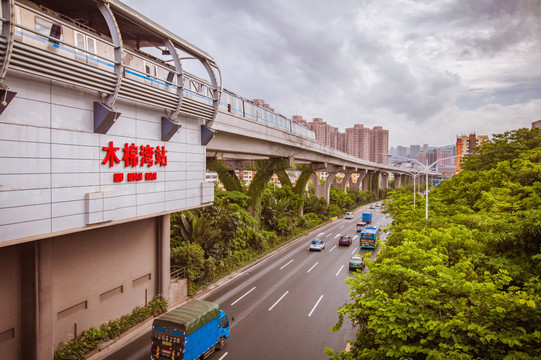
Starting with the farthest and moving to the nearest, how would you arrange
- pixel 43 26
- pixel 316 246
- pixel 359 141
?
pixel 359 141 < pixel 316 246 < pixel 43 26

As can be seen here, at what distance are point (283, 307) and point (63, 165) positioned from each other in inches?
543

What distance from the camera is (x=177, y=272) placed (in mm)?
20891

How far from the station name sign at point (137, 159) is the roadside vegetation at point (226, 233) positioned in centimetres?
771

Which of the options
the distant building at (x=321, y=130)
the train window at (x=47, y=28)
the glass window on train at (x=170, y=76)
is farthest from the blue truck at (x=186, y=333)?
the distant building at (x=321, y=130)

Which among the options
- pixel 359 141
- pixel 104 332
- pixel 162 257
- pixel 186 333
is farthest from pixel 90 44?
pixel 359 141

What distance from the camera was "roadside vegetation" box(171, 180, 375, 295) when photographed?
22.0 metres

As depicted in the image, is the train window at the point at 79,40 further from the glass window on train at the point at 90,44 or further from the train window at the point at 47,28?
the train window at the point at 47,28

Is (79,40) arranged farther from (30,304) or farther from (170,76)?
(30,304)

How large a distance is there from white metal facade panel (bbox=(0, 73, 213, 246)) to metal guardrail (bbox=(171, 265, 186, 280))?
6315mm

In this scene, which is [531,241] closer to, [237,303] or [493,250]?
[493,250]

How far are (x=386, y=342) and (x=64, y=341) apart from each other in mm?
13046

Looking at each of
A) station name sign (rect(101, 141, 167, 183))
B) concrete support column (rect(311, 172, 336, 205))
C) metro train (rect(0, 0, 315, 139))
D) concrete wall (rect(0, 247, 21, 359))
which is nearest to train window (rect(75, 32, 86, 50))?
metro train (rect(0, 0, 315, 139))

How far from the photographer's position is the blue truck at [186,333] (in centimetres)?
1221

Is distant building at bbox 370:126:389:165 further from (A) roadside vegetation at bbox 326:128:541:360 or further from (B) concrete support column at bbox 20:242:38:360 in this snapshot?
(B) concrete support column at bbox 20:242:38:360
